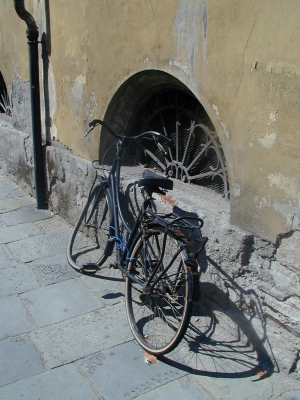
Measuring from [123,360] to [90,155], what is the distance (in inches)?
94.9

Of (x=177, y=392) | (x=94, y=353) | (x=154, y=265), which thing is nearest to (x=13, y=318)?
(x=94, y=353)

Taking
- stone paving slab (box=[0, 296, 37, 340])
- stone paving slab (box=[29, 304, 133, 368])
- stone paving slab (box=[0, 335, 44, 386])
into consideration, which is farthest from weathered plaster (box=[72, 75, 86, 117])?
stone paving slab (box=[0, 335, 44, 386])

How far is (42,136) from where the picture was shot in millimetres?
5750

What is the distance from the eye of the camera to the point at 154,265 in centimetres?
332

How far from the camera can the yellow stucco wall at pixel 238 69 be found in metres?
2.66

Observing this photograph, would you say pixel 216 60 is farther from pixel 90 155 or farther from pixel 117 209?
pixel 90 155

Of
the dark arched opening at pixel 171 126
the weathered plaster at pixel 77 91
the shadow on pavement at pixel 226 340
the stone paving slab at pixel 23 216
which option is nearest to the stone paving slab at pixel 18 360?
the shadow on pavement at pixel 226 340

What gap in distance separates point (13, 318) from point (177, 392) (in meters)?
1.45

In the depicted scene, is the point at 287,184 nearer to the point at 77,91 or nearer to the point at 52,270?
the point at 52,270

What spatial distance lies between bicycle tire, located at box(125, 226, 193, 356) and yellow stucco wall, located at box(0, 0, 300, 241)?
0.59 m

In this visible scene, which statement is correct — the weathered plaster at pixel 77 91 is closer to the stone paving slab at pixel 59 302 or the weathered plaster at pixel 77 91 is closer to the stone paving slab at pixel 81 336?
the stone paving slab at pixel 59 302

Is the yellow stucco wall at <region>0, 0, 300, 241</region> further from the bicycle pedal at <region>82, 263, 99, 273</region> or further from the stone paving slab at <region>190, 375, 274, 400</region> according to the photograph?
the bicycle pedal at <region>82, 263, 99, 273</region>

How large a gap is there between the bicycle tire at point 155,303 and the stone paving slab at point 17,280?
0.98 metres

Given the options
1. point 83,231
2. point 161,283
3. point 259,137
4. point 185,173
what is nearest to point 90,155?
point 83,231
